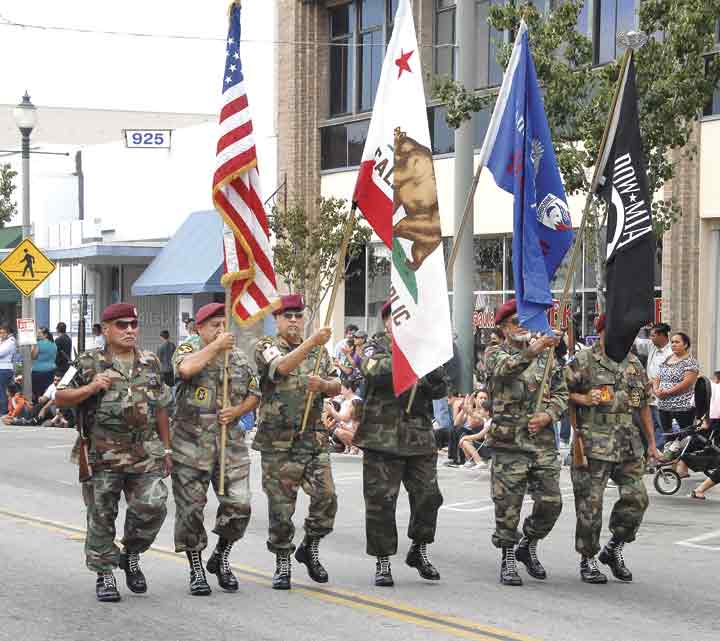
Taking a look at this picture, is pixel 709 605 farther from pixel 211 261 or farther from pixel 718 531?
pixel 211 261

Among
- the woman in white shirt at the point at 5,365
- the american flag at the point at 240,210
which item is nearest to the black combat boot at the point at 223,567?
the american flag at the point at 240,210

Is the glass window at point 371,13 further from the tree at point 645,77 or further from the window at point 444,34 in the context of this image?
the tree at point 645,77

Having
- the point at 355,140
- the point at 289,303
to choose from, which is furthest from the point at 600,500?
the point at 355,140

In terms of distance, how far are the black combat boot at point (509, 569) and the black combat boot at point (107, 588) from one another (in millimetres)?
2640

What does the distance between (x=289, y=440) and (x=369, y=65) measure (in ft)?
70.0

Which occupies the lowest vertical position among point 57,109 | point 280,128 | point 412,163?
point 412,163

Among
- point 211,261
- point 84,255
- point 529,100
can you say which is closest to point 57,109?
point 84,255

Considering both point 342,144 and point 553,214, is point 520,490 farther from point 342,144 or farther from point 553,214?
point 342,144

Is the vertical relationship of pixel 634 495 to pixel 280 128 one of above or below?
below

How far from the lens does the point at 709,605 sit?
30.2ft

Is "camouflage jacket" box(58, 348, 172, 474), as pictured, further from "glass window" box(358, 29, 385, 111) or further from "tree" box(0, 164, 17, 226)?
"tree" box(0, 164, 17, 226)

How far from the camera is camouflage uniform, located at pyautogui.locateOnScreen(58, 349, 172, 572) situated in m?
9.09

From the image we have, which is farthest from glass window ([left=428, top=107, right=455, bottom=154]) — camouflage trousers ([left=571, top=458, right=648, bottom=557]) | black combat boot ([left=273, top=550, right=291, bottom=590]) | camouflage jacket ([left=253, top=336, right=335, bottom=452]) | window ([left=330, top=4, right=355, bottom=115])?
black combat boot ([left=273, top=550, right=291, bottom=590])

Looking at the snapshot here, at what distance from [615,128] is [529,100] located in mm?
815
